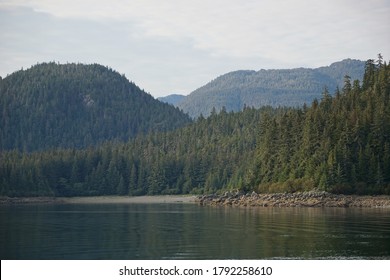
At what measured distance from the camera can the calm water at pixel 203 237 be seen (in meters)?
62.5

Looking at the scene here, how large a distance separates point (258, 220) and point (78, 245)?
3246 centimetres

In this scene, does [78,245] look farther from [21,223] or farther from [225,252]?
[21,223]

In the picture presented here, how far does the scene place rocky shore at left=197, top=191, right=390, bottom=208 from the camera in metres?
128

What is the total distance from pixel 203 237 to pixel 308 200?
60.7m

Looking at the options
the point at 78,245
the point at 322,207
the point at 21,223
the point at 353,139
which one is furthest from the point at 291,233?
the point at 353,139

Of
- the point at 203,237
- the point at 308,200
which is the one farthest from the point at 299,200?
the point at 203,237

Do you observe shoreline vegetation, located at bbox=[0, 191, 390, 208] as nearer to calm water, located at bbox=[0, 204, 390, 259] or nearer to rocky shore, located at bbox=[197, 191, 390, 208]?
rocky shore, located at bbox=[197, 191, 390, 208]

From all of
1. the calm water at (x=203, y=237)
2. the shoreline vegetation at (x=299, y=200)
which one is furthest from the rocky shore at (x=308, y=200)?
the calm water at (x=203, y=237)

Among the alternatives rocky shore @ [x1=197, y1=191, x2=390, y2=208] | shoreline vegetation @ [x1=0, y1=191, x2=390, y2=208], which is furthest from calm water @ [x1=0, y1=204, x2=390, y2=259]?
shoreline vegetation @ [x1=0, y1=191, x2=390, y2=208]

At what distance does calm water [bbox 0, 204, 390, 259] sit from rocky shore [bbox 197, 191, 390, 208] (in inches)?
954

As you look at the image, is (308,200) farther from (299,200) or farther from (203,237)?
(203,237)

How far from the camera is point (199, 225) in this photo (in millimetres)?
89438
